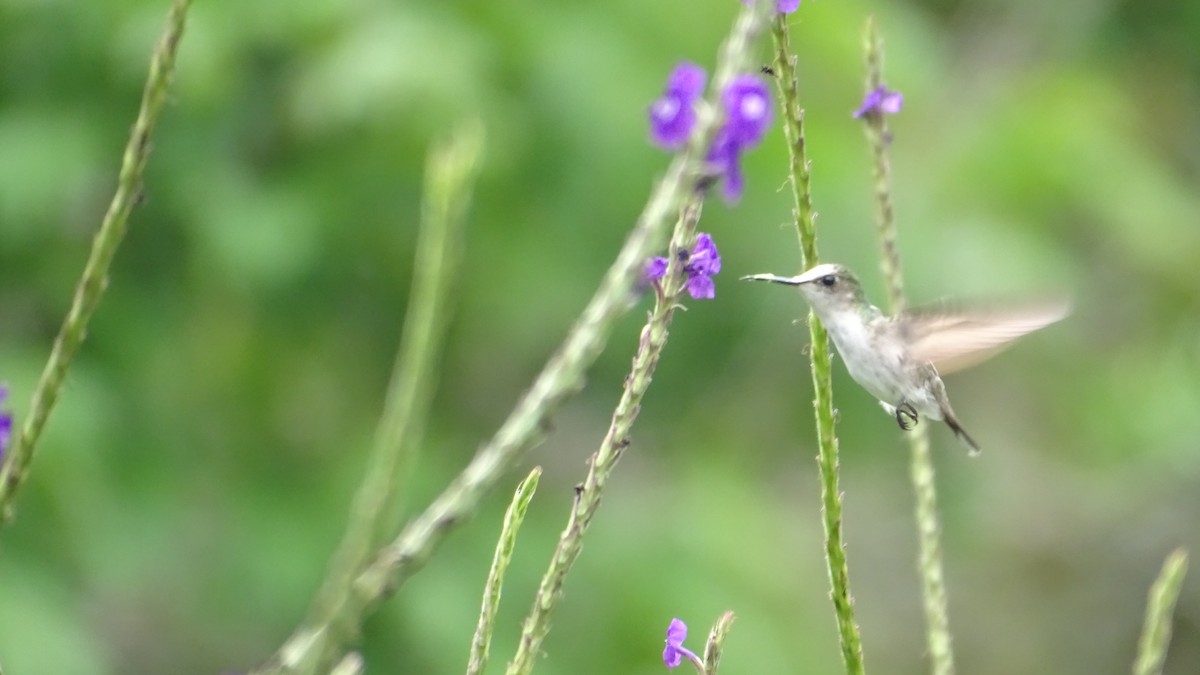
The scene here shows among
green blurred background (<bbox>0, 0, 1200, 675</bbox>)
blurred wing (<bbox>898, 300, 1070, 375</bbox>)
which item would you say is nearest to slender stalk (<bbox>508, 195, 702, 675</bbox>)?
blurred wing (<bbox>898, 300, 1070, 375</bbox>)

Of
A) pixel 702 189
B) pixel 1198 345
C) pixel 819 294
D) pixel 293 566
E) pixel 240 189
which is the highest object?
pixel 1198 345

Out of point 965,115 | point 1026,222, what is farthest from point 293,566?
point 965,115

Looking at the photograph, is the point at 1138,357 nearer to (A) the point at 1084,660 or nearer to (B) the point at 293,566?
(A) the point at 1084,660

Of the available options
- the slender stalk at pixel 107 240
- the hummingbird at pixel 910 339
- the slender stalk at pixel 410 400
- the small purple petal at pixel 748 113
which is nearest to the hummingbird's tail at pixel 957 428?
the hummingbird at pixel 910 339

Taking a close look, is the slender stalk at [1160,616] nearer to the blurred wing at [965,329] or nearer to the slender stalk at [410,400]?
the blurred wing at [965,329]

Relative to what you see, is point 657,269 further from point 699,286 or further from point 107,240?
point 107,240

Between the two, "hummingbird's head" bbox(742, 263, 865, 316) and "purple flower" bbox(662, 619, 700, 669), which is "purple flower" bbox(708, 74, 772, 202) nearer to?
"hummingbird's head" bbox(742, 263, 865, 316)

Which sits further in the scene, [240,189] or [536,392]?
[240,189]

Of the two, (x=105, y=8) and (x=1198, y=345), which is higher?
(x=1198, y=345)
